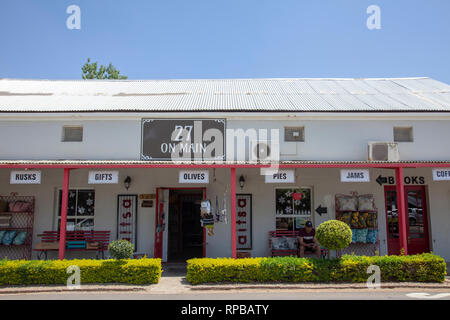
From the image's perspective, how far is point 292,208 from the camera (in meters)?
12.0

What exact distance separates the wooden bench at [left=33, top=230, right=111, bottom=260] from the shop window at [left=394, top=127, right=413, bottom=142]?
33.1 ft

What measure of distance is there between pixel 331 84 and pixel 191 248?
9.15m

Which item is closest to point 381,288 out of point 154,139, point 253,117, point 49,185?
point 253,117

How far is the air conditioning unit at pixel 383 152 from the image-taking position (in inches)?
418

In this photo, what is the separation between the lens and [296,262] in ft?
29.1

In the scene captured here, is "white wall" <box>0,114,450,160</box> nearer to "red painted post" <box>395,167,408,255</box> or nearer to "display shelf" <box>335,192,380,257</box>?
"red painted post" <box>395,167,408,255</box>

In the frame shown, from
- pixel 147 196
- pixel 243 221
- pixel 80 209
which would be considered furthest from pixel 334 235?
pixel 80 209

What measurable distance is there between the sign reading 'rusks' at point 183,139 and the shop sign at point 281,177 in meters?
1.92

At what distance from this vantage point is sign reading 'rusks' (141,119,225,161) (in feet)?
36.4

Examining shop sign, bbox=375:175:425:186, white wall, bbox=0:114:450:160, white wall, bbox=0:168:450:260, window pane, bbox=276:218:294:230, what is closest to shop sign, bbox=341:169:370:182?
white wall, bbox=0:114:450:160

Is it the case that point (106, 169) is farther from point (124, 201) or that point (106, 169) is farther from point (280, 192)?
point (280, 192)

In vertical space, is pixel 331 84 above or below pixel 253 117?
above

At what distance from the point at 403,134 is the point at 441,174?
2056 mm
